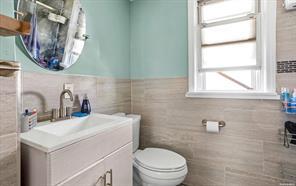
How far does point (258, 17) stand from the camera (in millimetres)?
1465

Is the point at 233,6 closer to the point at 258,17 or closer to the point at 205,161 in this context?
the point at 258,17

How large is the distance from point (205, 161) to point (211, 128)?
0.37 metres

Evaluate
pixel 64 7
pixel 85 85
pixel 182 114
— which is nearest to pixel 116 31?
pixel 64 7

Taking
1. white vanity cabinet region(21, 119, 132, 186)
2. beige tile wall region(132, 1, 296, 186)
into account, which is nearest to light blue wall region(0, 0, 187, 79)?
beige tile wall region(132, 1, 296, 186)

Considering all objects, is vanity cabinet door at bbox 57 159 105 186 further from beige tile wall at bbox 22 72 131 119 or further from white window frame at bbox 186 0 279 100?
white window frame at bbox 186 0 279 100

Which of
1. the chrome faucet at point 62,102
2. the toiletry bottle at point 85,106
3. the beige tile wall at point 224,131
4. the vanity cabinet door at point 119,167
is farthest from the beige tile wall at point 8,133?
the beige tile wall at point 224,131

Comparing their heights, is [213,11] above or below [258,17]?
above

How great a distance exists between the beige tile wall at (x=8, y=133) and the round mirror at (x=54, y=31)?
1.86ft

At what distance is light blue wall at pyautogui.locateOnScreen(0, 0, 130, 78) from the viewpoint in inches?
60.2

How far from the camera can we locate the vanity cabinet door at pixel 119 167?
40.2 inches

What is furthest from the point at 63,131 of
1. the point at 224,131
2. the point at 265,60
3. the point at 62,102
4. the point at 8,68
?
the point at 265,60

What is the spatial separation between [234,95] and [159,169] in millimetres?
935

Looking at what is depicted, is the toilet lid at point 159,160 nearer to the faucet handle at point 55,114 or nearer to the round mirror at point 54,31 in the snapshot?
the faucet handle at point 55,114

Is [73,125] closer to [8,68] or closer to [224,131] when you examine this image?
[8,68]
